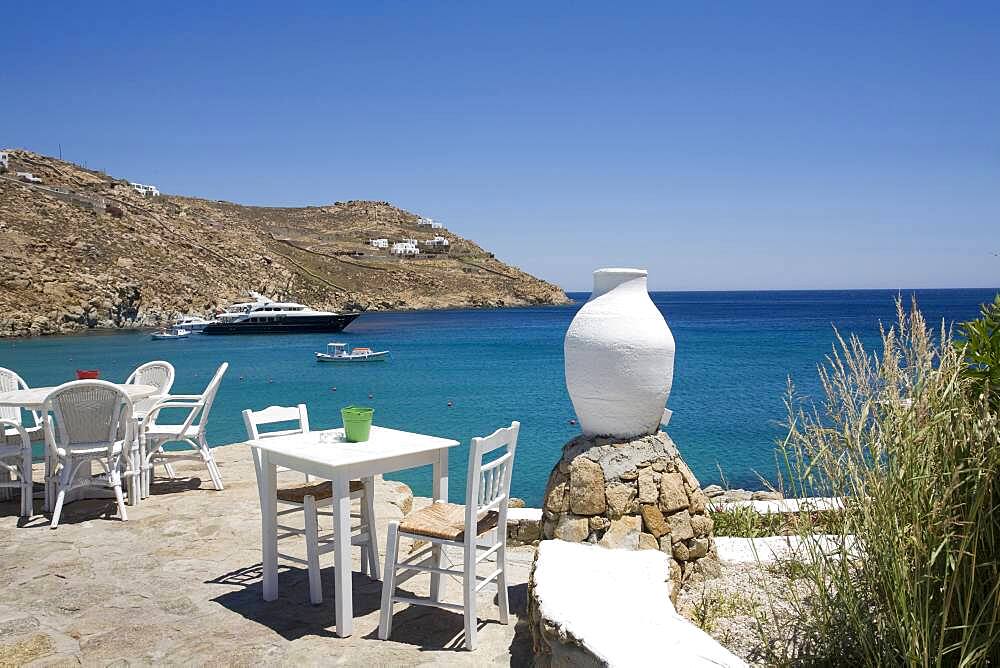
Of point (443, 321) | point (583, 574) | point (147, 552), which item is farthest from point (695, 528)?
point (443, 321)

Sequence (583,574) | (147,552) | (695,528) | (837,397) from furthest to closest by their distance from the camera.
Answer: (147,552), (695,528), (583,574), (837,397)

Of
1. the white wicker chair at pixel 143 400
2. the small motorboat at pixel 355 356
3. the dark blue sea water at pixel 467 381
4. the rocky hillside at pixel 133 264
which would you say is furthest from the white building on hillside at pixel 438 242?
the white wicker chair at pixel 143 400

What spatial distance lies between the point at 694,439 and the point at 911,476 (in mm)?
11942

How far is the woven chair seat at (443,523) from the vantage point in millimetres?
3449

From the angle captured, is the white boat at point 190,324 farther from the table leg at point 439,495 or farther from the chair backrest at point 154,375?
the table leg at point 439,495

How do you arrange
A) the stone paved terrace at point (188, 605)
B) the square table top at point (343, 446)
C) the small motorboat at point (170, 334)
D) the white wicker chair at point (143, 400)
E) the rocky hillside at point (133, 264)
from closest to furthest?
the stone paved terrace at point (188, 605) < the square table top at point (343, 446) < the white wicker chair at point (143, 400) < the rocky hillside at point (133, 264) < the small motorboat at point (170, 334)

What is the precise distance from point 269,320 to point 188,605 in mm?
42910

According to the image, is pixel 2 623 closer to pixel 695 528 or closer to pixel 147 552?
pixel 147 552

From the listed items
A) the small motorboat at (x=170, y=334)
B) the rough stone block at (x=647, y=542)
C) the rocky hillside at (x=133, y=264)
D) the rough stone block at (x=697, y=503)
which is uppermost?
the rocky hillside at (x=133, y=264)

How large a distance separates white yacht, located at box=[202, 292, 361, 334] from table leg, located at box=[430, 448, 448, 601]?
42067 mm

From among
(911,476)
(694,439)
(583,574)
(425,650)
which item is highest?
(911,476)

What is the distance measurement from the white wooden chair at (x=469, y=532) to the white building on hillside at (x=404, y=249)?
84380mm

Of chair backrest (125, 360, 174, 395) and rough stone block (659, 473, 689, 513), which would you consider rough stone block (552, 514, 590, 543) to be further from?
chair backrest (125, 360, 174, 395)

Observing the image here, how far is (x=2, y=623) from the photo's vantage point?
11.7ft
